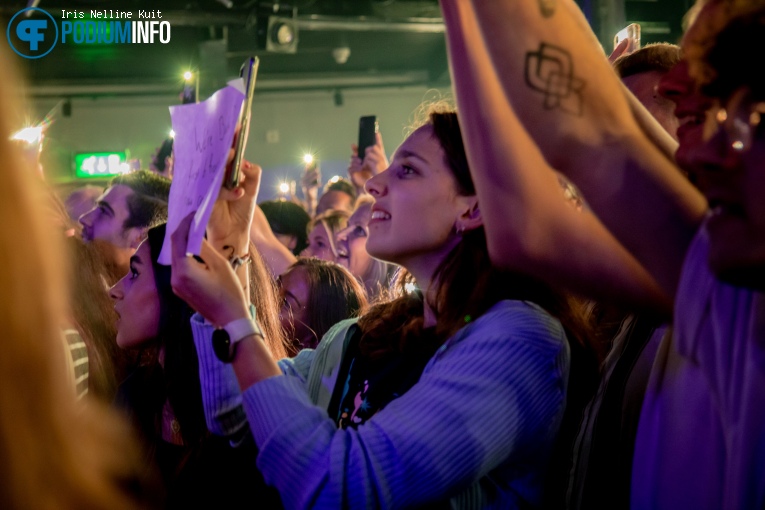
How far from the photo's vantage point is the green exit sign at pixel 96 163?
10.8 meters

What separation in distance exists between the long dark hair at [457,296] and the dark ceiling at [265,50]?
733 centimetres

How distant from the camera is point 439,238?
1.61 metres

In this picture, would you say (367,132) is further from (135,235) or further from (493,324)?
(493,324)

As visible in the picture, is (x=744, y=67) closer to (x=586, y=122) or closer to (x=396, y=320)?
(x=586, y=122)

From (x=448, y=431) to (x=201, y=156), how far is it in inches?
27.2

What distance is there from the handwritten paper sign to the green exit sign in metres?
10.0

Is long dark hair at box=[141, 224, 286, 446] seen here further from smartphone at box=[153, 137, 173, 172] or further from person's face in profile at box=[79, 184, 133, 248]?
smartphone at box=[153, 137, 173, 172]

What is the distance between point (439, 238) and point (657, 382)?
0.74m

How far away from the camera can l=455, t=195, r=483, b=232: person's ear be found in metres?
1.60


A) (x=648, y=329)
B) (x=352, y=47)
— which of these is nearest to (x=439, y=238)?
(x=648, y=329)

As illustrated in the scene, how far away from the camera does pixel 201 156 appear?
4.37ft

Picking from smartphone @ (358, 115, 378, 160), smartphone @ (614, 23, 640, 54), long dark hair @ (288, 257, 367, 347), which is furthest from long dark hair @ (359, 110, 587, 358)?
smartphone @ (358, 115, 378, 160)

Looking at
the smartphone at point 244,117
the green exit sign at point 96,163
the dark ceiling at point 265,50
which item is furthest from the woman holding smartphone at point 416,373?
the green exit sign at point 96,163

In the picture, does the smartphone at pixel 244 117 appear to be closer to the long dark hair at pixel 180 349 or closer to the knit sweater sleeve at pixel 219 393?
the knit sweater sleeve at pixel 219 393
